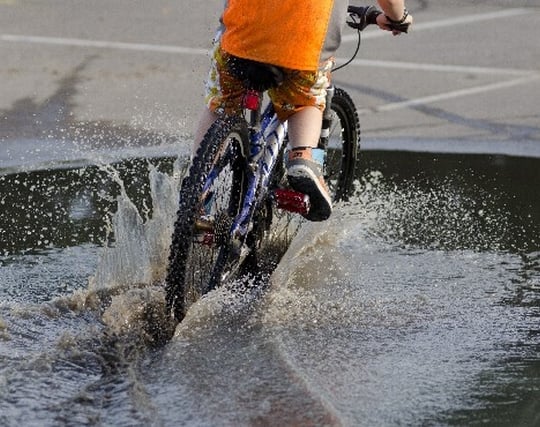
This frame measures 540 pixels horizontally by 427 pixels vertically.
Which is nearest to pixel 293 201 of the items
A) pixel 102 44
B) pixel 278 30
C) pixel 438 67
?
pixel 278 30

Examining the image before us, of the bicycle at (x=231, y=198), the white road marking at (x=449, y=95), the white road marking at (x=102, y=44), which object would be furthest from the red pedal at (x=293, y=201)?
the white road marking at (x=102, y=44)

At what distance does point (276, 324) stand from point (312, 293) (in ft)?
1.66

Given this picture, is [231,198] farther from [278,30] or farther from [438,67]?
[438,67]

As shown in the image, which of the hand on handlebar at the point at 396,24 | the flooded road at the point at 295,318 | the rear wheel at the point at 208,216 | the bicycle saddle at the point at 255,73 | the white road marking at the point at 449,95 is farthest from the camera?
the white road marking at the point at 449,95

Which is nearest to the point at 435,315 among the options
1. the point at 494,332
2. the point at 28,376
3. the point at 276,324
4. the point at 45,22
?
the point at 494,332

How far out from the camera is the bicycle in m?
5.25

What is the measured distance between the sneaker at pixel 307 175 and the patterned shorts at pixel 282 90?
8.2 inches

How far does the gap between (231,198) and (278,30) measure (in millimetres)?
811

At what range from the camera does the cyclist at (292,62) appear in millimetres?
5398

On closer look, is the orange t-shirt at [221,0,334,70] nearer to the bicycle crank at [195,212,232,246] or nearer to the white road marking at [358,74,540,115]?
the bicycle crank at [195,212,232,246]

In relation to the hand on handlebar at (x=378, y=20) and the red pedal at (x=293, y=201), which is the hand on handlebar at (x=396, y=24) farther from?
the red pedal at (x=293, y=201)

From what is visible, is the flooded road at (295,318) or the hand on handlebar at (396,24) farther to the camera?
the hand on handlebar at (396,24)

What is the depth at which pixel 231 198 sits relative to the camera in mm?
5781

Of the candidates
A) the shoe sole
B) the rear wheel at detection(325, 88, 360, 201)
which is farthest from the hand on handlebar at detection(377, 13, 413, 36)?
the shoe sole
